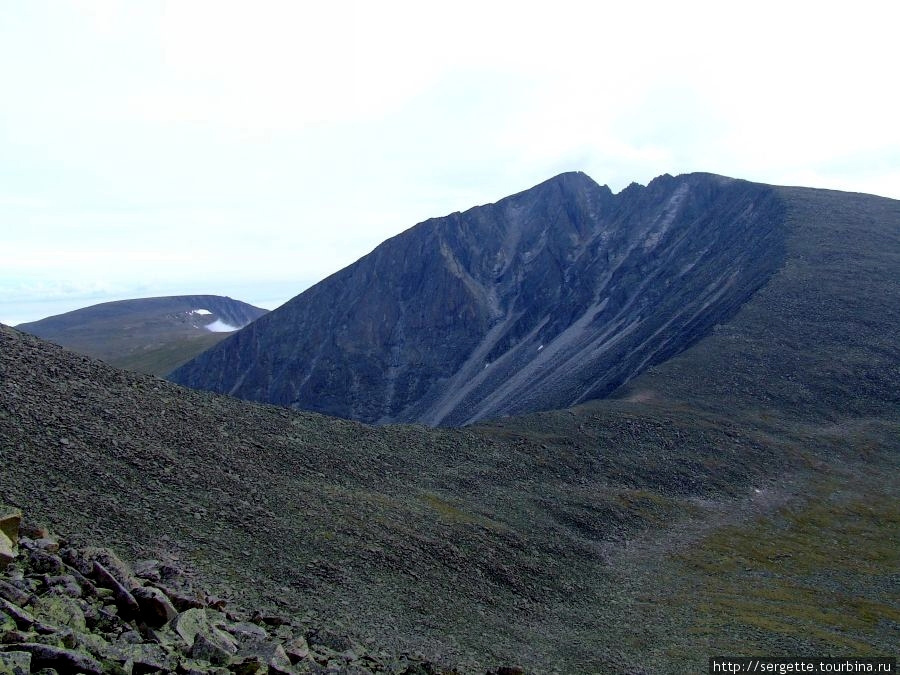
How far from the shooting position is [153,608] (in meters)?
19.0

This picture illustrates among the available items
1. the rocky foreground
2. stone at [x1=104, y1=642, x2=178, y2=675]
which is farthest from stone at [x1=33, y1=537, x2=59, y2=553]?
stone at [x1=104, y1=642, x2=178, y2=675]

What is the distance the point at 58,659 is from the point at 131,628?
4.39m

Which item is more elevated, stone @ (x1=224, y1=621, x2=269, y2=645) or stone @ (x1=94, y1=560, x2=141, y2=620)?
stone @ (x1=94, y1=560, x2=141, y2=620)

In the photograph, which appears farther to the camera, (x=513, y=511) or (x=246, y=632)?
(x=513, y=511)

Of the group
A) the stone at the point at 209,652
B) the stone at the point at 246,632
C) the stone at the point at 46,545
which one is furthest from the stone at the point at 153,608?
the stone at the point at 46,545

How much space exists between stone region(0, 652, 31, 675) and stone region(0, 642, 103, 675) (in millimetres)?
372

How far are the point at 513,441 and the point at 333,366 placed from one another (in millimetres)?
107504

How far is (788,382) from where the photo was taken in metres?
75.6

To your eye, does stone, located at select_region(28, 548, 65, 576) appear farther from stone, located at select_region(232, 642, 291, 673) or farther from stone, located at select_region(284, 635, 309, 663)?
stone, located at select_region(284, 635, 309, 663)

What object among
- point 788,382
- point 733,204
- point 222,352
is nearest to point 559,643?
point 788,382

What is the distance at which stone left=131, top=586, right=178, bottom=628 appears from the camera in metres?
18.8

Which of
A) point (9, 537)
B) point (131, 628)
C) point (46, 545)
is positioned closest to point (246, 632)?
point (131, 628)

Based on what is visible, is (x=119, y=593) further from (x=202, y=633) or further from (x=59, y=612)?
(x=59, y=612)

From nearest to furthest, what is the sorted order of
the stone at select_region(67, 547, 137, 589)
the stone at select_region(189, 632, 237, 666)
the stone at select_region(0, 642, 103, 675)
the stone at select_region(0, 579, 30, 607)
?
the stone at select_region(0, 642, 103, 675)
the stone at select_region(0, 579, 30, 607)
the stone at select_region(189, 632, 237, 666)
the stone at select_region(67, 547, 137, 589)
